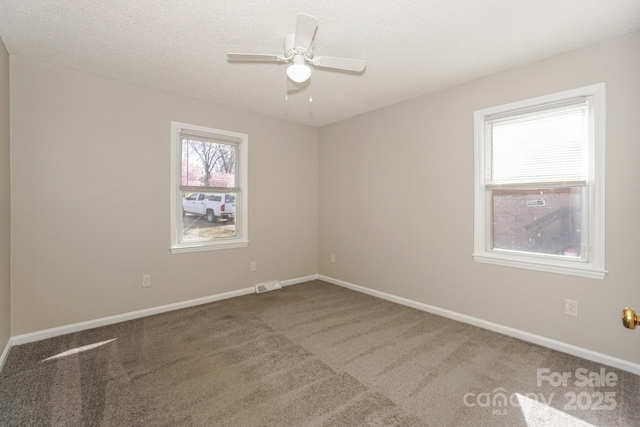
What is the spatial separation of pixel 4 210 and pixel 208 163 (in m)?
1.89

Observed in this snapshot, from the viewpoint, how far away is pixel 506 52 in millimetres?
2471

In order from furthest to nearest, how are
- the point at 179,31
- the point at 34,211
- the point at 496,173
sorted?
1. the point at 496,173
2. the point at 34,211
3. the point at 179,31

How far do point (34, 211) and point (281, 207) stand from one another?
106 inches

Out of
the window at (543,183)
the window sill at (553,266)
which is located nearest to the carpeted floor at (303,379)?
the window sill at (553,266)

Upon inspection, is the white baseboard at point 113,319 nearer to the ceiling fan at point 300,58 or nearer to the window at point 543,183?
the ceiling fan at point 300,58

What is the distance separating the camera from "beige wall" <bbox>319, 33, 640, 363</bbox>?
222cm

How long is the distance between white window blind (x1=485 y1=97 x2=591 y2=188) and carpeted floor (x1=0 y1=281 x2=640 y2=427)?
4.96ft

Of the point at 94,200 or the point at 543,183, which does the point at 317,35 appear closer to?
the point at 543,183

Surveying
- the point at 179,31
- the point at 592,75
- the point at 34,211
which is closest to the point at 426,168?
the point at 592,75

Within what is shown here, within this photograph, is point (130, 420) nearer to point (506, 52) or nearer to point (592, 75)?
point (506, 52)

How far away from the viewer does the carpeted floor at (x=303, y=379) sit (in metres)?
1.75

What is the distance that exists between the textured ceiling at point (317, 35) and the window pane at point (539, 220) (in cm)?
120

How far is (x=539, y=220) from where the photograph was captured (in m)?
2.68

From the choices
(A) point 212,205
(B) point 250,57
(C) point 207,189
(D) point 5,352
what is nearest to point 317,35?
(B) point 250,57
